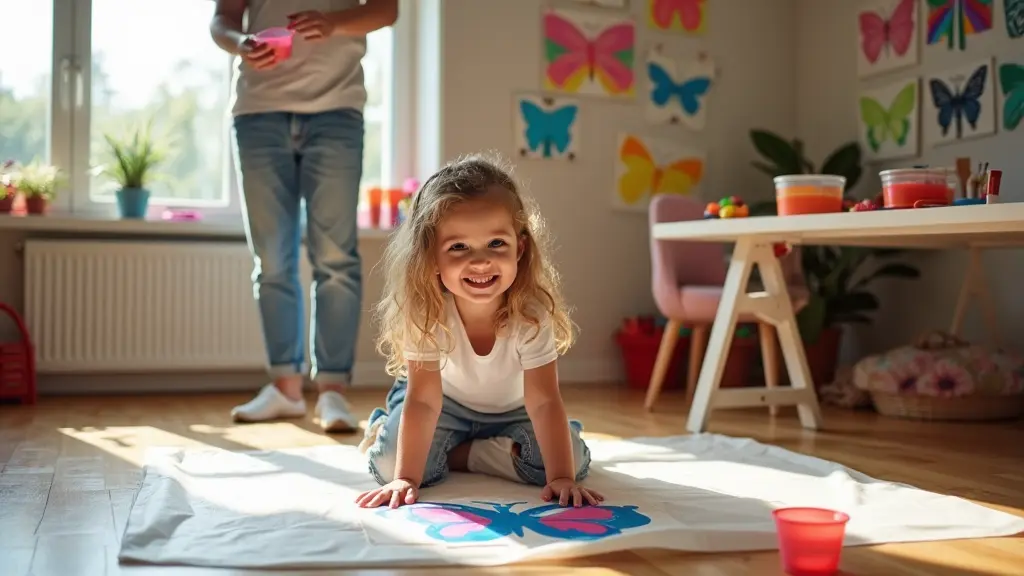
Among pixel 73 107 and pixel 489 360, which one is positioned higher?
pixel 73 107

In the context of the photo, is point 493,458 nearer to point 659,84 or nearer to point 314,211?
point 314,211

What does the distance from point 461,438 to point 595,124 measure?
2321 millimetres

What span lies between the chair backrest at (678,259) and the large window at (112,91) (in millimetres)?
1499

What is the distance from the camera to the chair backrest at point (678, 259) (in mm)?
3238

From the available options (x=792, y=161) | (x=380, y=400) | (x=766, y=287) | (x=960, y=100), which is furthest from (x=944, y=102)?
(x=380, y=400)

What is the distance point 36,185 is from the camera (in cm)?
334

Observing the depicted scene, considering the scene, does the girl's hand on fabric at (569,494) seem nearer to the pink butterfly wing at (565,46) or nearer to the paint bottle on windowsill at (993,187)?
the paint bottle on windowsill at (993,187)

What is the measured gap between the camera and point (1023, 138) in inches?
125

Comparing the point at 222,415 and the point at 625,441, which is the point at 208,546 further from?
the point at 222,415

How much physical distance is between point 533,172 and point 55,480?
237 centimetres

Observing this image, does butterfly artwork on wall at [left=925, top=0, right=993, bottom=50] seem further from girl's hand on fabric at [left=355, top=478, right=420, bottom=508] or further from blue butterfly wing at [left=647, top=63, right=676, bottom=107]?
girl's hand on fabric at [left=355, top=478, right=420, bottom=508]

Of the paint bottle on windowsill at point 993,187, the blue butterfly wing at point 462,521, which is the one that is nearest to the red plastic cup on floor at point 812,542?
the blue butterfly wing at point 462,521

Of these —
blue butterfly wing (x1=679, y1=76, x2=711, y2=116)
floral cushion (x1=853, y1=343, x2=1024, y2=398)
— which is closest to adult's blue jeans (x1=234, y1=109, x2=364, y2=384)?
floral cushion (x1=853, y1=343, x2=1024, y2=398)

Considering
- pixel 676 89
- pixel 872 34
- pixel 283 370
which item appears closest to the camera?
pixel 283 370
